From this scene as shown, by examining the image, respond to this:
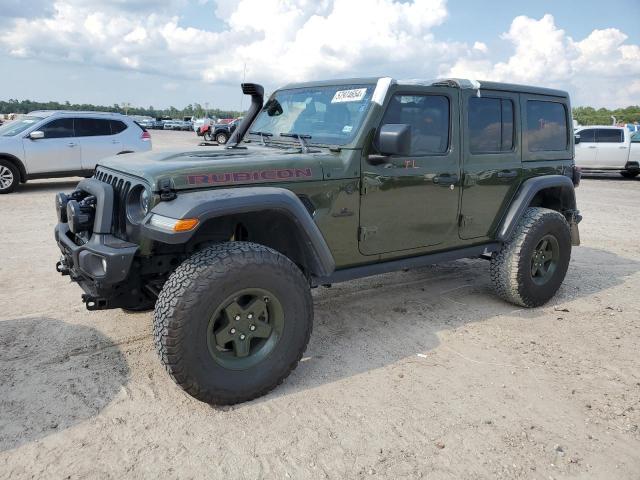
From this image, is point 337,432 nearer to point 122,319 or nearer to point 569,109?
point 122,319

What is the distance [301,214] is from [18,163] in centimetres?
950

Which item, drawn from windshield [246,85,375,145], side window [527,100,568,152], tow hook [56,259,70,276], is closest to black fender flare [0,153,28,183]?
windshield [246,85,375,145]

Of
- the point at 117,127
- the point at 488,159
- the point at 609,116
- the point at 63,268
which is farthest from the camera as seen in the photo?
the point at 609,116

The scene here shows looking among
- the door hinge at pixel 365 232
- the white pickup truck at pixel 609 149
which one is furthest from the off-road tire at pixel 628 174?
the door hinge at pixel 365 232

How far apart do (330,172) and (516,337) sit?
2.07 metres

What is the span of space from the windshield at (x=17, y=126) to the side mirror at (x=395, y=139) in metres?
9.79

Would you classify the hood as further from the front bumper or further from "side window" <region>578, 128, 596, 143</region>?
"side window" <region>578, 128, 596, 143</region>

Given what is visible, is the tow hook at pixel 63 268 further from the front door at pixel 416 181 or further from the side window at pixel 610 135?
the side window at pixel 610 135

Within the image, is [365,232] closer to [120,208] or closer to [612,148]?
[120,208]

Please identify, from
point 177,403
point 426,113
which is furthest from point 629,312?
point 177,403

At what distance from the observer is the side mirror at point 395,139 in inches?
136

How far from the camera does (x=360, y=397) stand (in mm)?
3277

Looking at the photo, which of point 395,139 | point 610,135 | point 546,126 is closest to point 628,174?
point 610,135

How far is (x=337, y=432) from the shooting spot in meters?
2.91
